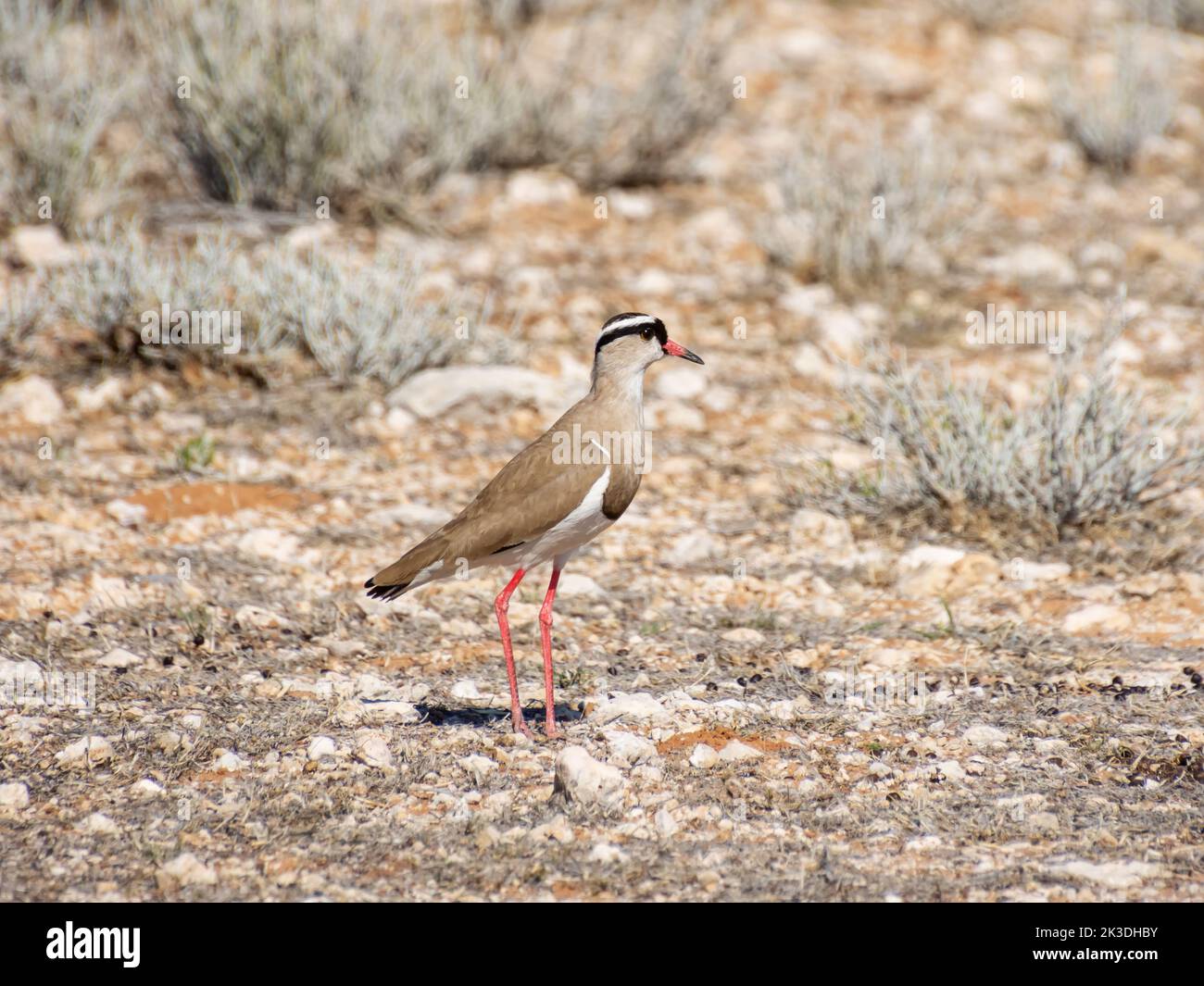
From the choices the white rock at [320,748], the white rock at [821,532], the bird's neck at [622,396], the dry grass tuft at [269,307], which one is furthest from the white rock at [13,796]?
the dry grass tuft at [269,307]

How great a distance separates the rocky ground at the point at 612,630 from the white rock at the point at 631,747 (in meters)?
0.02

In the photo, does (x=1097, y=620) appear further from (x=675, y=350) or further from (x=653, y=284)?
(x=653, y=284)

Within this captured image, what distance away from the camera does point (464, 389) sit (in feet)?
27.5

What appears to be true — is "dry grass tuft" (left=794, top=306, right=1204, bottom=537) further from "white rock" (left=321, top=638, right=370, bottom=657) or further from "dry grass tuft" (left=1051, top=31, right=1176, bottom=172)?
"dry grass tuft" (left=1051, top=31, right=1176, bottom=172)

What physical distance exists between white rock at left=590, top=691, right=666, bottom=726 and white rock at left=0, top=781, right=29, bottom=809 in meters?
1.91

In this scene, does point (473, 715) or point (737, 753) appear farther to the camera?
point (473, 715)

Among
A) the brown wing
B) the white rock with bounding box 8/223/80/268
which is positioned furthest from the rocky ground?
the brown wing

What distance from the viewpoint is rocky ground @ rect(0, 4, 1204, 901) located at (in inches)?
171

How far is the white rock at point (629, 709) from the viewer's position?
17.3 feet

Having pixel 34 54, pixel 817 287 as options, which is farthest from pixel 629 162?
pixel 34 54

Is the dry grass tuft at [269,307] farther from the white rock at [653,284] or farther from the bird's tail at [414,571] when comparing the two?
the bird's tail at [414,571]

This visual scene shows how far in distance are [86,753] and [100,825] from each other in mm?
520

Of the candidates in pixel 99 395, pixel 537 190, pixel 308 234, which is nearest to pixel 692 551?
pixel 99 395

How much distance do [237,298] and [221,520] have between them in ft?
6.50
